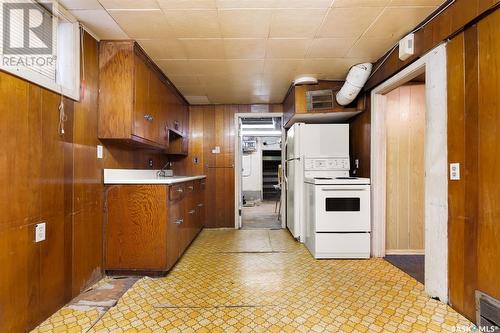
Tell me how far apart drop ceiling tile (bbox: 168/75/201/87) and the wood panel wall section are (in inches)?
88.9

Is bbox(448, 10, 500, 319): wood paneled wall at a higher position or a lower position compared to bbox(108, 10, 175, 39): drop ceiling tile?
lower

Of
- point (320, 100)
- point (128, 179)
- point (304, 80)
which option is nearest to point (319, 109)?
point (320, 100)

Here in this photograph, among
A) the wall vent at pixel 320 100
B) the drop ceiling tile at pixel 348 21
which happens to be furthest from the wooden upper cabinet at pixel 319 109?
the drop ceiling tile at pixel 348 21

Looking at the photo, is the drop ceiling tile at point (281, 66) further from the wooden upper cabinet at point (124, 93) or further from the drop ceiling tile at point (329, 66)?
→ the wooden upper cabinet at point (124, 93)

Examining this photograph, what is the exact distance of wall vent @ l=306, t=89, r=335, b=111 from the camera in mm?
3479

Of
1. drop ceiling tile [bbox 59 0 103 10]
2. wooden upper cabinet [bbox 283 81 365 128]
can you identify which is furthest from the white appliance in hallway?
drop ceiling tile [bbox 59 0 103 10]

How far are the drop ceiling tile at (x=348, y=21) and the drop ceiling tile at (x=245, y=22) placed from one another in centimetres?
52

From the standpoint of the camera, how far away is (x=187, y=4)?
1921mm

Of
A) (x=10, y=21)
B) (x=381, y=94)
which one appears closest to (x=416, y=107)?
(x=381, y=94)

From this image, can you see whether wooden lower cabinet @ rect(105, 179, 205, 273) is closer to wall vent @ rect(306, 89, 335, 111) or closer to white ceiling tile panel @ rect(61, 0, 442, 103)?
white ceiling tile panel @ rect(61, 0, 442, 103)

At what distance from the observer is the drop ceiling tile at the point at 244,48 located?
2480mm

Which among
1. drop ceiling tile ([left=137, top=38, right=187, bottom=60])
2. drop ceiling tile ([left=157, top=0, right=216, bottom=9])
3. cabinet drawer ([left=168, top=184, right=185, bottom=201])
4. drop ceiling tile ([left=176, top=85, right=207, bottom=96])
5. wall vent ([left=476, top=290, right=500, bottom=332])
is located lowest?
wall vent ([left=476, top=290, right=500, bottom=332])

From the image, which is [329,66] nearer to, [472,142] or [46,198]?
[472,142]

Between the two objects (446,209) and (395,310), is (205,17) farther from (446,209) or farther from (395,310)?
(395,310)
